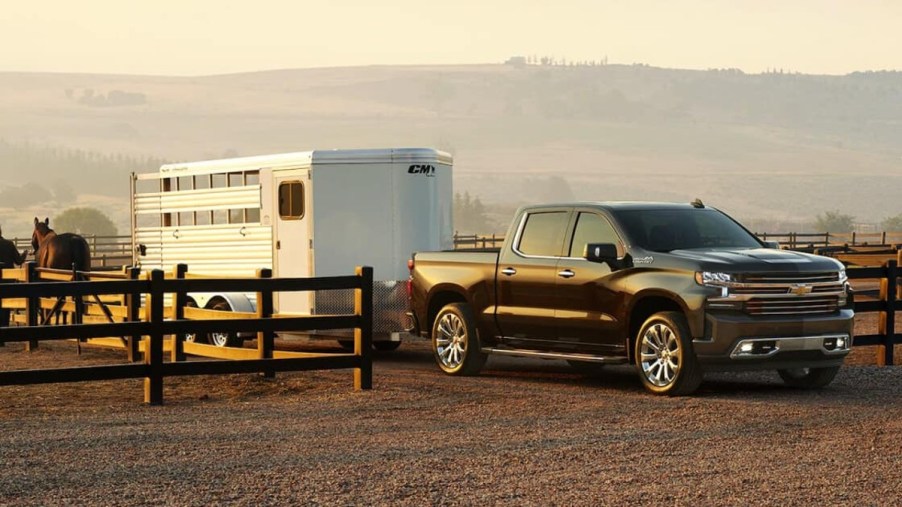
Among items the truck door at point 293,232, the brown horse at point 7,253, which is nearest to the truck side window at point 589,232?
the truck door at point 293,232

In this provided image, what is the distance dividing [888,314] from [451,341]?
5.19 meters

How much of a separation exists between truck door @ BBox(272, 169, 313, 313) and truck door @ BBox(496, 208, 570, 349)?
391 cm

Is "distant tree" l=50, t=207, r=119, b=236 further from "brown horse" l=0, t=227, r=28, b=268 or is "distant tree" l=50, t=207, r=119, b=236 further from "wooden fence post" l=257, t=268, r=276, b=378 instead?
"wooden fence post" l=257, t=268, r=276, b=378

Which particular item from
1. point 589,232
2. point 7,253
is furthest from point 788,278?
point 7,253

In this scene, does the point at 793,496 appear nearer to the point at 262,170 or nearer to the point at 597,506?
the point at 597,506

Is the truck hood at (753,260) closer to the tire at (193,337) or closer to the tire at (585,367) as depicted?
the tire at (585,367)

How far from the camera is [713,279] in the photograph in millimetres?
13547

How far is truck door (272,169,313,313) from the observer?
1889 cm

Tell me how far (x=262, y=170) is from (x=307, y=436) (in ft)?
29.0

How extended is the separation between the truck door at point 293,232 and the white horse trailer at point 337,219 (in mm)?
13

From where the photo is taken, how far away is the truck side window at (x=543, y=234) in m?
15.4

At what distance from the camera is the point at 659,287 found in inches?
546

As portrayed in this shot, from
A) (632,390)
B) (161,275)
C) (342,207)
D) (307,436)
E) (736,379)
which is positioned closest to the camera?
(307,436)

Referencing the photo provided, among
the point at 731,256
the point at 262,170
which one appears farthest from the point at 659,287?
the point at 262,170
